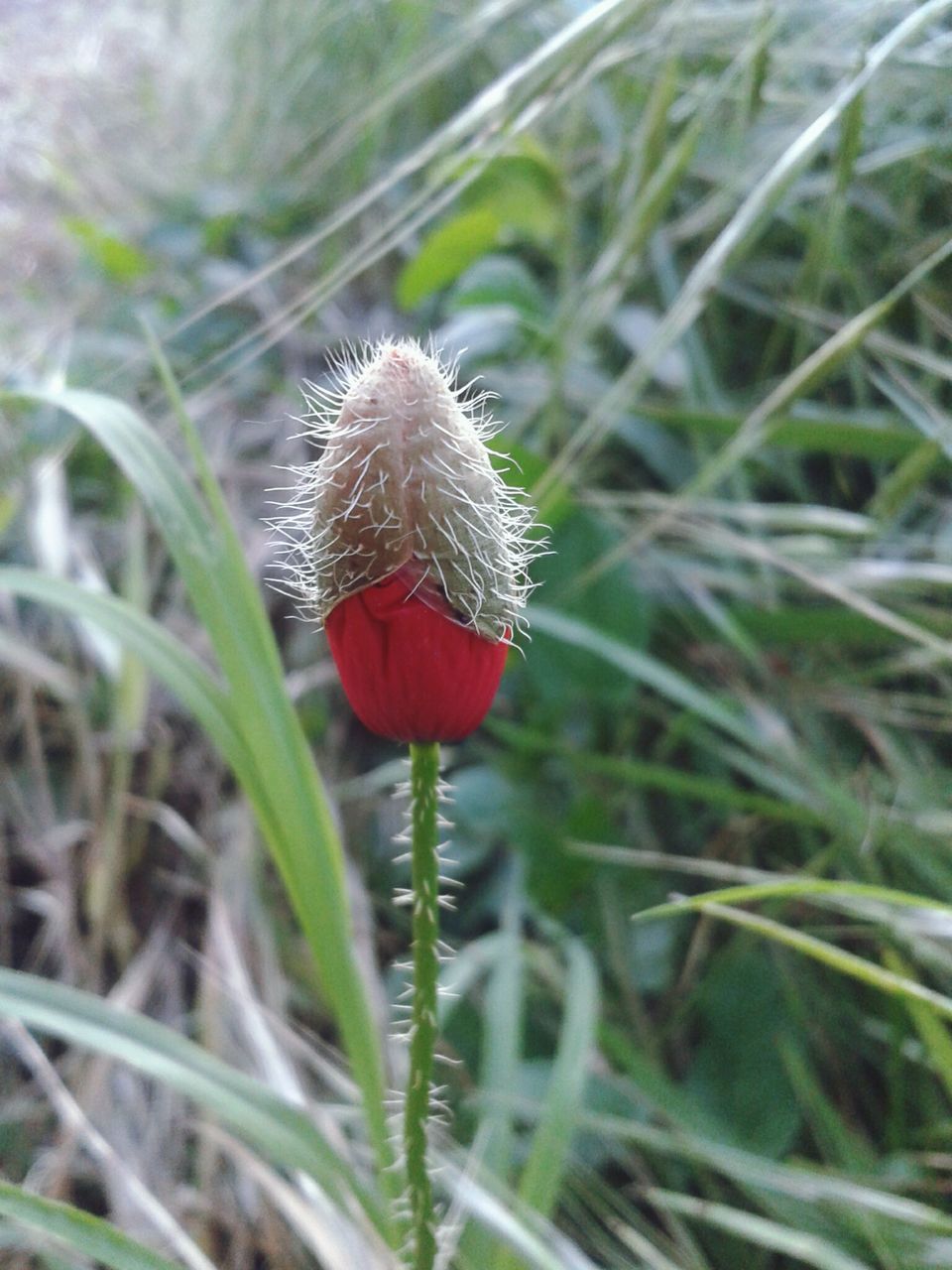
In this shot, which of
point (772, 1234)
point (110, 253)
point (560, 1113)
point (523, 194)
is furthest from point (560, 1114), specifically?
point (110, 253)

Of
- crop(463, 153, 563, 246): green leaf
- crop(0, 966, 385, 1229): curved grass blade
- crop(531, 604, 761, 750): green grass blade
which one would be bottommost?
crop(0, 966, 385, 1229): curved grass blade

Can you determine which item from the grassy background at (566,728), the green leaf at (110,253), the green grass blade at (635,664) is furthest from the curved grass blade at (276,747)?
the green leaf at (110,253)

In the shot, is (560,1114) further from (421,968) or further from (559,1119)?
(421,968)

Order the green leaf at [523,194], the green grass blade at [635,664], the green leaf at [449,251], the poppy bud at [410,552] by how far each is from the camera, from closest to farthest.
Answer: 1. the poppy bud at [410,552]
2. the green grass blade at [635,664]
3. the green leaf at [449,251]
4. the green leaf at [523,194]

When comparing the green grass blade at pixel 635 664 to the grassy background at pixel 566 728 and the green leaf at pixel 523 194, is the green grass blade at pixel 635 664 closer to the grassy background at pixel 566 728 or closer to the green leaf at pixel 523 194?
the grassy background at pixel 566 728

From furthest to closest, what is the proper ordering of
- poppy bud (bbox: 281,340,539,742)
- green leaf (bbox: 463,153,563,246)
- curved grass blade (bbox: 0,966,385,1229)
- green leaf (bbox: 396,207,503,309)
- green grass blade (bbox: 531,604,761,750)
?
1. green leaf (bbox: 463,153,563,246)
2. green leaf (bbox: 396,207,503,309)
3. green grass blade (bbox: 531,604,761,750)
4. curved grass blade (bbox: 0,966,385,1229)
5. poppy bud (bbox: 281,340,539,742)

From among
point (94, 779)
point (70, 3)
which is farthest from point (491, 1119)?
point (70, 3)

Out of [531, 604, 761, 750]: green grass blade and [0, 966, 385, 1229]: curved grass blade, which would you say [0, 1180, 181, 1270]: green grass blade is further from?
[531, 604, 761, 750]: green grass blade

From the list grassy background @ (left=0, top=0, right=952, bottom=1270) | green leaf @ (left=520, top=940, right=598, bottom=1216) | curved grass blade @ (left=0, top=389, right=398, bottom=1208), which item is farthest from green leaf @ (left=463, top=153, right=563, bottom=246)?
green leaf @ (left=520, top=940, right=598, bottom=1216)
